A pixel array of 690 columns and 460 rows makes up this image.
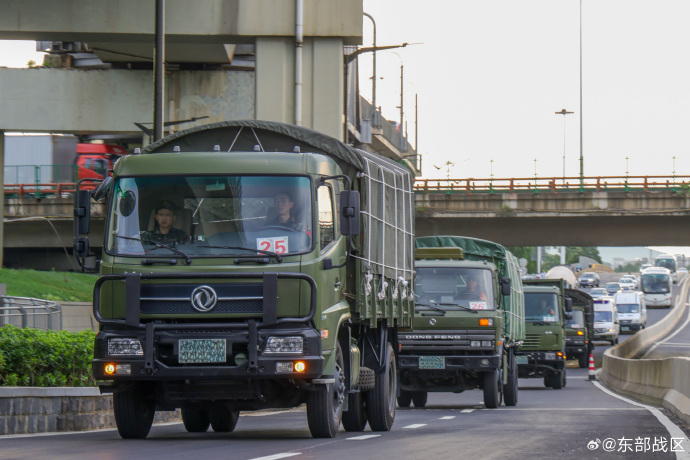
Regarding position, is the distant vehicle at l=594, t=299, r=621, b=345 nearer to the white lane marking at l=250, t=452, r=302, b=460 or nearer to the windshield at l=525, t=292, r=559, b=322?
A: the windshield at l=525, t=292, r=559, b=322

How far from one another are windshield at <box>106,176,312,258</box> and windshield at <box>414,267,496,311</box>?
10.4 metres

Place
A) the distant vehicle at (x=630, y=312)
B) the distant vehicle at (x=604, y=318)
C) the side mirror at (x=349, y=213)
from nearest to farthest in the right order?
the side mirror at (x=349, y=213), the distant vehicle at (x=604, y=318), the distant vehicle at (x=630, y=312)

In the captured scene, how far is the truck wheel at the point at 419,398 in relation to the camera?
25.0m

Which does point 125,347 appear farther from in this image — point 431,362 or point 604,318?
point 604,318

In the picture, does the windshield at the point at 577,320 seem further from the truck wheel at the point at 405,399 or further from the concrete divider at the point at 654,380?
the truck wheel at the point at 405,399

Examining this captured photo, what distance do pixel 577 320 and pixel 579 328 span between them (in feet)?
1.08

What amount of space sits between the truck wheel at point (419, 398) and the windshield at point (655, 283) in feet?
302

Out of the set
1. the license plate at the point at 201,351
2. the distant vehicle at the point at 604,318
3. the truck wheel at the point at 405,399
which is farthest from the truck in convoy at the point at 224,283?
the distant vehicle at the point at 604,318

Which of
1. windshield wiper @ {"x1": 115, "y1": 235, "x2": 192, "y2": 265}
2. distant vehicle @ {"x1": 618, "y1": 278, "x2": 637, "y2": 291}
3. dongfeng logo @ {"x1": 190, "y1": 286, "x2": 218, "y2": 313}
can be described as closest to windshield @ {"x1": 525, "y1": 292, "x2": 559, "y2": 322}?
windshield wiper @ {"x1": 115, "y1": 235, "x2": 192, "y2": 265}

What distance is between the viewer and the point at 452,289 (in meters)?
22.6

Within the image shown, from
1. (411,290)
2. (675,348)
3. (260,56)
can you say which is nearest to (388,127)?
(675,348)

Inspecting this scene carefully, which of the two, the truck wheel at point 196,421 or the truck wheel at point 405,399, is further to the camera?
the truck wheel at point 405,399

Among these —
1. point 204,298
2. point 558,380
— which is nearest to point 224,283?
point 204,298

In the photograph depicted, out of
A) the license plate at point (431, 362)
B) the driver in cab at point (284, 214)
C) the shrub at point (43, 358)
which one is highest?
the driver in cab at point (284, 214)
